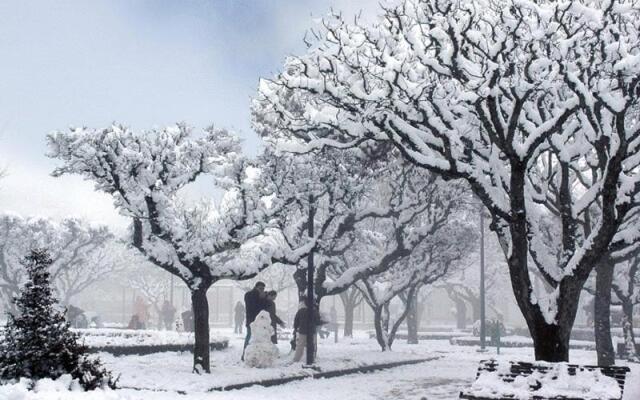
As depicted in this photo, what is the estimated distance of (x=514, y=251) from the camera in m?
11.9

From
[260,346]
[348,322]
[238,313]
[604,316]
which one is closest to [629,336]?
[604,316]

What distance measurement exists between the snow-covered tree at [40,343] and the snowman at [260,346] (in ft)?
29.5

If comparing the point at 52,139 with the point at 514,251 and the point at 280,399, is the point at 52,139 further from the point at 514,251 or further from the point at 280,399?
the point at 514,251

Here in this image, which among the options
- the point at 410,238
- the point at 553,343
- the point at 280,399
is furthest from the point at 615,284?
the point at 280,399

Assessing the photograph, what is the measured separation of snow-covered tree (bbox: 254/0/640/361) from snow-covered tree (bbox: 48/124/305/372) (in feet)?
11.9

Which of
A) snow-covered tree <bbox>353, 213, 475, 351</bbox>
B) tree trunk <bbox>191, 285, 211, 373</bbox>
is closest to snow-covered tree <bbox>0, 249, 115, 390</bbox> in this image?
tree trunk <bbox>191, 285, 211, 373</bbox>

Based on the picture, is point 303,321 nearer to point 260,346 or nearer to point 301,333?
point 301,333

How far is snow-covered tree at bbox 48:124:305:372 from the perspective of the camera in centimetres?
1472

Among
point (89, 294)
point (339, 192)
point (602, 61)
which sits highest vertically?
point (602, 61)

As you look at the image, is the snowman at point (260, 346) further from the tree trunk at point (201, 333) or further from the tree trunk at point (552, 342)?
the tree trunk at point (552, 342)

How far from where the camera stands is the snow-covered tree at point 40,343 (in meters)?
7.93

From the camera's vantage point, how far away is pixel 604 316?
755 inches

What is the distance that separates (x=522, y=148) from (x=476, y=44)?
1976mm

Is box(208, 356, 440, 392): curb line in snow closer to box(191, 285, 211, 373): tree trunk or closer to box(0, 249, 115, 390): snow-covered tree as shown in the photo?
box(191, 285, 211, 373): tree trunk
